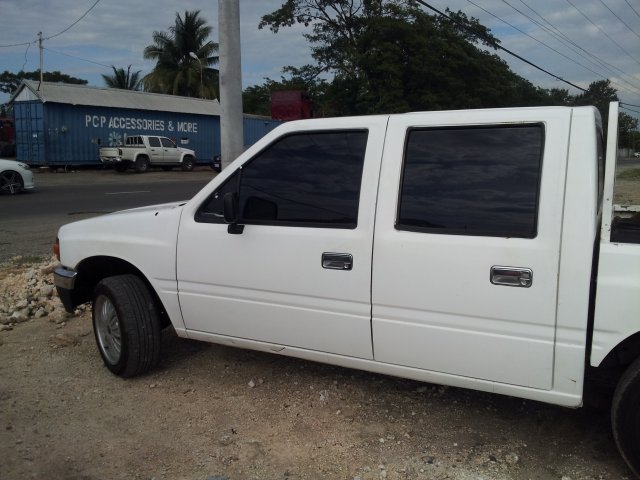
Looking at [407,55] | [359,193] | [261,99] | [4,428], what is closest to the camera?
[359,193]

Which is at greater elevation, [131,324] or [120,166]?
[120,166]

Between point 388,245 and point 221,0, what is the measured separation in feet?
16.3

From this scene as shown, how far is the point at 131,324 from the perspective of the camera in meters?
3.99

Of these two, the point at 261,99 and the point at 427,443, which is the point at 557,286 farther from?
the point at 261,99

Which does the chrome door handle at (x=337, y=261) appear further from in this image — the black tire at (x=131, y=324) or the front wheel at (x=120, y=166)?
the front wheel at (x=120, y=166)

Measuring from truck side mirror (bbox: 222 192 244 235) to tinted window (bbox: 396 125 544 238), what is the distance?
0.96m

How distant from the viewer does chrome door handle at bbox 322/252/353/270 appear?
3223mm

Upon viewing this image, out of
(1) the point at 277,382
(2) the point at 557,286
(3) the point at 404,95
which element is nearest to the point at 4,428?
(1) the point at 277,382

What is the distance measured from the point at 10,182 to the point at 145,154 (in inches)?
510

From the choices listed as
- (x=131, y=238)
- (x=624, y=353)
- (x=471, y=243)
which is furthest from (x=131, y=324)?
(x=624, y=353)

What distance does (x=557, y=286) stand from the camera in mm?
2754

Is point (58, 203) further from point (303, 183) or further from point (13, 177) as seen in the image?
point (303, 183)

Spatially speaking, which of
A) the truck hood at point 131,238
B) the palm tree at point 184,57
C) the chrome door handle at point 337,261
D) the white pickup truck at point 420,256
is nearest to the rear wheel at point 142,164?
the palm tree at point 184,57

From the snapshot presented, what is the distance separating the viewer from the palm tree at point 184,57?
150 ft
